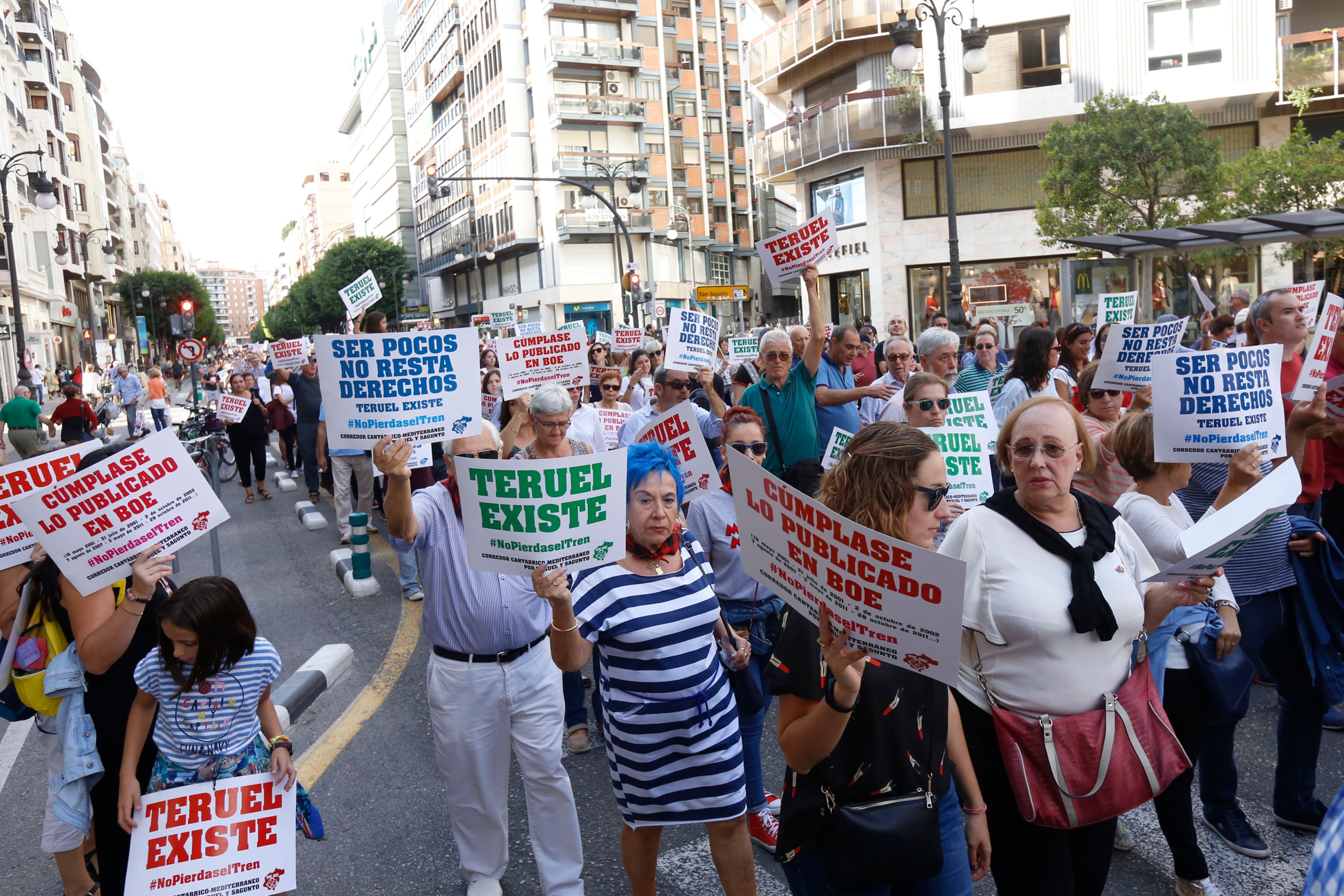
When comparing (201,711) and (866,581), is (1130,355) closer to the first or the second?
(866,581)

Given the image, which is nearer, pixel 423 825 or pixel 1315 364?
pixel 423 825

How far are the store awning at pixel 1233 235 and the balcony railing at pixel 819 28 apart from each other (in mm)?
15359

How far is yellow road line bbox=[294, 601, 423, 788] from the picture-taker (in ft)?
17.2

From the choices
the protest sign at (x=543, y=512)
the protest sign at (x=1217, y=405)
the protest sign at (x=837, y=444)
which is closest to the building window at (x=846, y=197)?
the protest sign at (x=837, y=444)

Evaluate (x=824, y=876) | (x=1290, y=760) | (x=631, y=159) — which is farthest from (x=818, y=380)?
(x=631, y=159)

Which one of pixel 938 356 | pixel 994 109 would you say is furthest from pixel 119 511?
pixel 994 109

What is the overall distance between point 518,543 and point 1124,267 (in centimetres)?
1848

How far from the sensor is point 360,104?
104 meters

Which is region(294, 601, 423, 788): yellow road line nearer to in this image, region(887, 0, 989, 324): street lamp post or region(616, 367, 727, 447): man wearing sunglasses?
region(616, 367, 727, 447): man wearing sunglasses

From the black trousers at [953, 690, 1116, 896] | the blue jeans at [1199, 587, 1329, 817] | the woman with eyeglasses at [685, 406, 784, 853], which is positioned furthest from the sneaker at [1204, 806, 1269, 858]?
the woman with eyeglasses at [685, 406, 784, 853]

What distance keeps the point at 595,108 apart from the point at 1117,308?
4795 centimetres

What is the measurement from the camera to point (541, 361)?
25.9 feet

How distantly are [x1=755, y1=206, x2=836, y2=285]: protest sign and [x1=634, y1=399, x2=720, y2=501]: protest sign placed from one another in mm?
2448

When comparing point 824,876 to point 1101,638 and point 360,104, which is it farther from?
point 360,104
